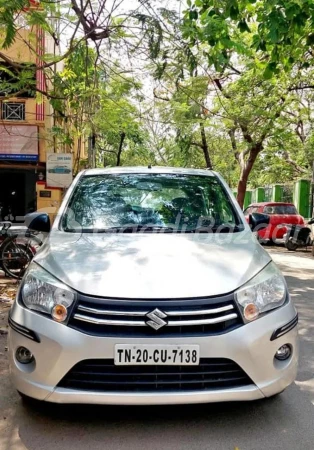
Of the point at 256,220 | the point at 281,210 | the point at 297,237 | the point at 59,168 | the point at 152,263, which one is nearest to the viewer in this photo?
the point at 152,263

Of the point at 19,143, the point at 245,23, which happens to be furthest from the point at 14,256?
the point at 19,143

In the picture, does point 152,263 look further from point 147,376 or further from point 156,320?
point 147,376

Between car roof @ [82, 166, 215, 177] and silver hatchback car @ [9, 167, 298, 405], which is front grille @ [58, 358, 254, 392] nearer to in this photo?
silver hatchback car @ [9, 167, 298, 405]

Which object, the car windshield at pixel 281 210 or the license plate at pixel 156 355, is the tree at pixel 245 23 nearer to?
the license plate at pixel 156 355

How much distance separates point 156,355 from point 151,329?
14 cm

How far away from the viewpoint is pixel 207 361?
2430 mm

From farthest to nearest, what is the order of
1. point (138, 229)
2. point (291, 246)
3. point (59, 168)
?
1. point (291, 246)
2. point (59, 168)
3. point (138, 229)

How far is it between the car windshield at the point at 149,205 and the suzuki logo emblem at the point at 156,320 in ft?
3.82

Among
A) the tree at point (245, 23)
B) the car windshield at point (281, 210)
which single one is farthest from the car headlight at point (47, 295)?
the car windshield at point (281, 210)

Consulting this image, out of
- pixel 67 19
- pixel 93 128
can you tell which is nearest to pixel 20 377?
pixel 67 19

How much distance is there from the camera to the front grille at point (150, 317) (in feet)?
7.85

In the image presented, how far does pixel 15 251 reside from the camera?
7328 mm

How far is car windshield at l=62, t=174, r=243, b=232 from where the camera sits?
359 centimetres

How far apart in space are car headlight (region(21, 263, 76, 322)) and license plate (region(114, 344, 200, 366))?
376mm
